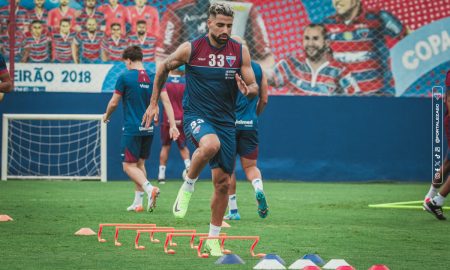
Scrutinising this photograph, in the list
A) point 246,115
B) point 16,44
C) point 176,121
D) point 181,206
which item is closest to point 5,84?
point 246,115

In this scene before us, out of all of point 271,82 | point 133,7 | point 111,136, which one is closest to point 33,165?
point 111,136

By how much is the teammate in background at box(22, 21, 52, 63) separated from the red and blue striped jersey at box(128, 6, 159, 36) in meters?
1.83

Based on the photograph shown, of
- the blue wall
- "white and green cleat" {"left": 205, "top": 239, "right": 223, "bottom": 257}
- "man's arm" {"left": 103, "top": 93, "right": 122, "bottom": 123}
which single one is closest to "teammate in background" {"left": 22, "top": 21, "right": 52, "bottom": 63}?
the blue wall

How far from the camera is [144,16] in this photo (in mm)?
21172

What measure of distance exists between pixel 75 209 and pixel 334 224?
11.6 feet

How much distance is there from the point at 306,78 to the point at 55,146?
600cm

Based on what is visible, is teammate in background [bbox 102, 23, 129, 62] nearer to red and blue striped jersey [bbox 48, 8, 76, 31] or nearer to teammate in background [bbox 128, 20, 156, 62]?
teammate in background [bbox 128, 20, 156, 62]

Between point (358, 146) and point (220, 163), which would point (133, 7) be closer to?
point (358, 146)

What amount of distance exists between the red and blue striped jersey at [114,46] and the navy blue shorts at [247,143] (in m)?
9.71

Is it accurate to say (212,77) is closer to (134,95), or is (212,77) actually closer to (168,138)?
(134,95)

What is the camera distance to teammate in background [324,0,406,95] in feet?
71.9

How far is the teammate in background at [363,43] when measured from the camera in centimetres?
2191

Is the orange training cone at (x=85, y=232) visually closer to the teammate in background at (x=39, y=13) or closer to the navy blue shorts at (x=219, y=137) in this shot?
the navy blue shorts at (x=219, y=137)

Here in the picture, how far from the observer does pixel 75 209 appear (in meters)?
12.6
